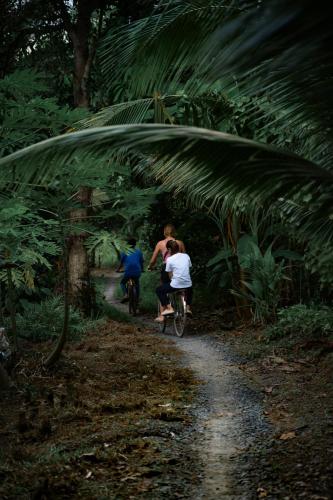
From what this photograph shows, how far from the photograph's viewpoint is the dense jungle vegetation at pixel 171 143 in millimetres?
3141

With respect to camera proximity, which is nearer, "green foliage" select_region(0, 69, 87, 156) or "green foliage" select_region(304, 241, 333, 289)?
"green foliage" select_region(304, 241, 333, 289)

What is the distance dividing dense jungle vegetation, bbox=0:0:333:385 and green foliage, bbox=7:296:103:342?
0.08 feet

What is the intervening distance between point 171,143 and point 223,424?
2836mm

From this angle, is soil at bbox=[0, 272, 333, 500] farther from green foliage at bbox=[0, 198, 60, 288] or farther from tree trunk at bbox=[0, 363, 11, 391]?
green foliage at bbox=[0, 198, 60, 288]

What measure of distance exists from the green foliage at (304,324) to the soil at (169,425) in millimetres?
314

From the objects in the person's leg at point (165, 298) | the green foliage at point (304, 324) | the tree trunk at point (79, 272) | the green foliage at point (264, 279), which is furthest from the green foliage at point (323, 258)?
the tree trunk at point (79, 272)

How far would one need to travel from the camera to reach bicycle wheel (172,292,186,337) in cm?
1010

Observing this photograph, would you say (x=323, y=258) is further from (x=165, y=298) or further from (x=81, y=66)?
(x=81, y=66)

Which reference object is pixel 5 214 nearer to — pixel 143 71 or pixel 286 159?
pixel 143 71

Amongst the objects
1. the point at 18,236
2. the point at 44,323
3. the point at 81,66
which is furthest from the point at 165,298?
the point at 18,236

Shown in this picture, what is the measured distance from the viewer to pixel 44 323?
338 inches

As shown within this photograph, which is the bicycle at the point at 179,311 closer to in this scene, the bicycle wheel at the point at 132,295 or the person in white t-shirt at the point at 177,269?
the person in white t-shirt at the point at 177,269

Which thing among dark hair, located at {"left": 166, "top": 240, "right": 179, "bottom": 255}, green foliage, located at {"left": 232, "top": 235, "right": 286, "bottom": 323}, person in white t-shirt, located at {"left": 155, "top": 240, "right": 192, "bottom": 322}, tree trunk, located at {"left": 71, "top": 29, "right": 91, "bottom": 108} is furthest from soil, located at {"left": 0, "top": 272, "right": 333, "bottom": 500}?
tree trunk, located at {"left": 71, "top": 29, "right": 91, "bottom": 108}

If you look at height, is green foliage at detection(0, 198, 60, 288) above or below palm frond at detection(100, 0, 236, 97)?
below
